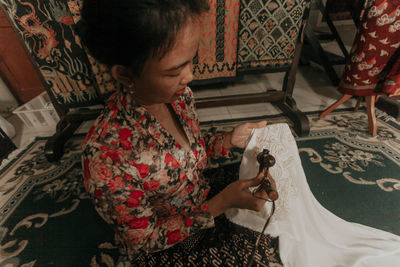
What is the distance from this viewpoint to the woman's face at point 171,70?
41 centimetres

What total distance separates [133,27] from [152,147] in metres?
0.30

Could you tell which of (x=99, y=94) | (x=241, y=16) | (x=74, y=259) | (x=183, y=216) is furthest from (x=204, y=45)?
(x=74, y=259)

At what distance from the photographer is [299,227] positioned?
773 mm

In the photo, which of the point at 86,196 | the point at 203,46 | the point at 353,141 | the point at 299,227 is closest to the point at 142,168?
the point at 299,227

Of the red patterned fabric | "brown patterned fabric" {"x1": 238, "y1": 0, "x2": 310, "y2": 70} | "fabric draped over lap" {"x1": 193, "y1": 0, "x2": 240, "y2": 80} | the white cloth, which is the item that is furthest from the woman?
the red patterned fabric

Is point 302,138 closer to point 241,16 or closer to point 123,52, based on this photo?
point 241,16

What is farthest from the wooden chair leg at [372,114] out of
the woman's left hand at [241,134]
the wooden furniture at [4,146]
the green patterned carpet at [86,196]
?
the wooden furniture at [4,146]

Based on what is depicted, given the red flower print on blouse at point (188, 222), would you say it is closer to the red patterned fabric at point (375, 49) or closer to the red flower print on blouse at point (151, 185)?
the red flower print on blouse at point (151, 185)

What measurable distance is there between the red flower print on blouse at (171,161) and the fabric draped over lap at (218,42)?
35.3 inches

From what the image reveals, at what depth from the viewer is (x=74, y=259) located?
0.92 meters

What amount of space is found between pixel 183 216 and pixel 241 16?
1204 mm

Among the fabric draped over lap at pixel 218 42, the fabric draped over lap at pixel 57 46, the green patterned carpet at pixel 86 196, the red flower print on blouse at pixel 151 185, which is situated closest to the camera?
the red flower print on blouse at pixel 151 185

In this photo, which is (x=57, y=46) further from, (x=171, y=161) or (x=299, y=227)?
(x=299, y=227)

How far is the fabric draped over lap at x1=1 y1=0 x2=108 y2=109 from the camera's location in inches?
42.7
